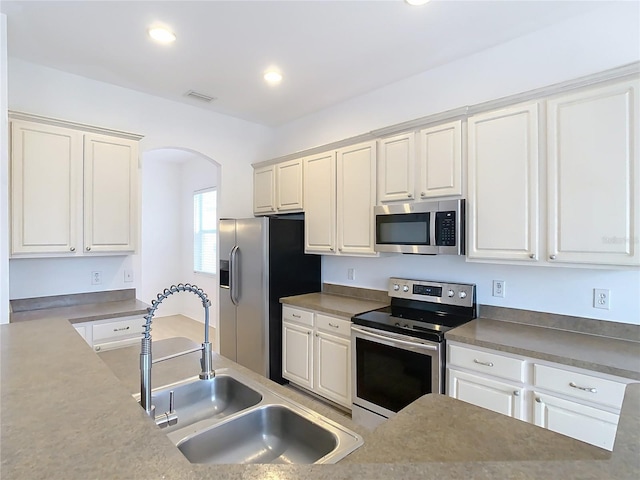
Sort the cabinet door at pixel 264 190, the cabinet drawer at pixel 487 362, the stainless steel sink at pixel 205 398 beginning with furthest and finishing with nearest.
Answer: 1. the cabinet door at pixel 264 190
2. the cabinet drawer at pixel 487 362
3. the stainless steel sink at pixel 205 398

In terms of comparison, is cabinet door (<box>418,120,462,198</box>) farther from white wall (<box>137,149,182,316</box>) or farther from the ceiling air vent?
white wall (<box>137,149,182,316</box>)

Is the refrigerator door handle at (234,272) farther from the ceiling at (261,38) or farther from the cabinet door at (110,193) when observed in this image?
the ceiling at (261,38)

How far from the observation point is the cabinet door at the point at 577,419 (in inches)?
65.9

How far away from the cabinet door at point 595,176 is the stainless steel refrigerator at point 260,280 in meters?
2.24

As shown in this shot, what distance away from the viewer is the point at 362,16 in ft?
7.30

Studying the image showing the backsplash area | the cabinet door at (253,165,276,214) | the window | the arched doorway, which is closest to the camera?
the backsplash area

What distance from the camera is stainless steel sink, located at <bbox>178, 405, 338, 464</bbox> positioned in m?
1.11

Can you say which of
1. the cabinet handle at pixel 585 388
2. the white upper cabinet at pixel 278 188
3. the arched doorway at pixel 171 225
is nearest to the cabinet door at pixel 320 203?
the white upper cabinet at pixel 278 188

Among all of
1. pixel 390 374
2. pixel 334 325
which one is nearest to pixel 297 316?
pixel 334 325

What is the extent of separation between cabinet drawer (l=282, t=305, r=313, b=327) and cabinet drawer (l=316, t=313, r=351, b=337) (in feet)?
0.36

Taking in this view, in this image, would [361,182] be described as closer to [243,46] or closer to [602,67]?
[243,46]

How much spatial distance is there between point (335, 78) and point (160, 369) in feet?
8.86

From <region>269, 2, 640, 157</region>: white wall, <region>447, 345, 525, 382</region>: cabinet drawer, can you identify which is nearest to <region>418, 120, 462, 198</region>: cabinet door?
<region>269, 2, 640, 157</region>: white wall

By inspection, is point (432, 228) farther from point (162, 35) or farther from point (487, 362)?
point (162, 35)
